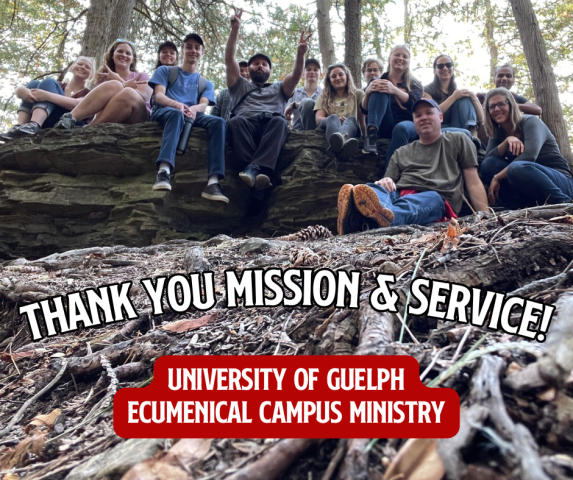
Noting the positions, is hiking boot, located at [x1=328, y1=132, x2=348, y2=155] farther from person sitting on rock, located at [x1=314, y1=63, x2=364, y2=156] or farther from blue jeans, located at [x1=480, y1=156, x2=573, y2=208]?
blue jeans, located at [x1=480, y1=156, x2=573, y2=208]

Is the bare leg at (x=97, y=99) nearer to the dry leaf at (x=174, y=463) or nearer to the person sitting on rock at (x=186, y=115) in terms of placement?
the person sitting on rock at (x=186, y=115)

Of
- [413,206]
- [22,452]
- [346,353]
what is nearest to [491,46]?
[413,206]

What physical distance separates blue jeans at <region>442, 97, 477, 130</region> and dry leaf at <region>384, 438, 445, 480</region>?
18.5 feet

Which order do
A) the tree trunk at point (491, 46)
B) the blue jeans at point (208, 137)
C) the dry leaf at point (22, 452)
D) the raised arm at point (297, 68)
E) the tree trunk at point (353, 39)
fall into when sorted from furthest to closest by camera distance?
1. the tree trunk at point (491, 46)
2. the tree trunk at point (353, 39)
3. the raised arm at point (297, 68)
4. the blue jeans at point (208, 137)
5. the dry leaf at point (22, 452)

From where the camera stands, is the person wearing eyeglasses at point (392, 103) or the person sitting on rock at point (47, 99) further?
the person sitting on rock at point (47, 99)

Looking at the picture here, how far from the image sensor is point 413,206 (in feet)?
13.7

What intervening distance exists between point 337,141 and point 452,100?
1.82 m

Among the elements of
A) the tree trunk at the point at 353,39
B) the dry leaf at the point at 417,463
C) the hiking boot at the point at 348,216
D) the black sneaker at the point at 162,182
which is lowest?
the dry leaf at the point at 417,463

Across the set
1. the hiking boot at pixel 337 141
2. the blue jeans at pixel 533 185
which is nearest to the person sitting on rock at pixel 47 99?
the hiking boot at pixel 337 141

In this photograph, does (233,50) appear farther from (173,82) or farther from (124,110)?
(124,110)

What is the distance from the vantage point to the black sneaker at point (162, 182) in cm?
492

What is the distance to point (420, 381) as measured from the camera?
3.56 ft

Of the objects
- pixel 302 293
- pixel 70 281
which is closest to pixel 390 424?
pixel 302 293

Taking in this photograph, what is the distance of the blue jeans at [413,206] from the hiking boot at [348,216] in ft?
0.87
